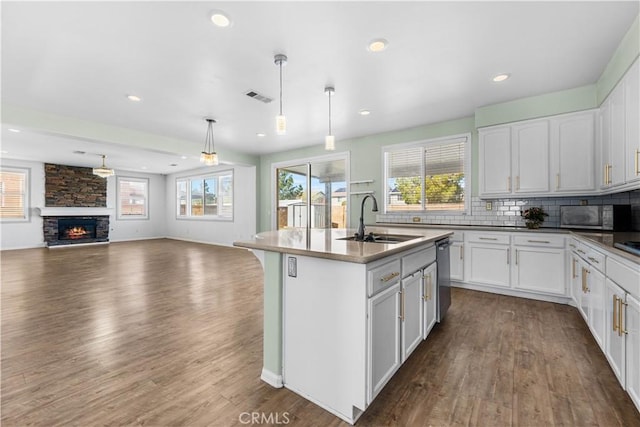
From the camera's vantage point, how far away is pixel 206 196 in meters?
9.62

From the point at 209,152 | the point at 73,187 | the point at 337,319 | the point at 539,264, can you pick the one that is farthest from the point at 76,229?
the point at 539,264

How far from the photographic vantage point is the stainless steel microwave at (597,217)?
3.04m

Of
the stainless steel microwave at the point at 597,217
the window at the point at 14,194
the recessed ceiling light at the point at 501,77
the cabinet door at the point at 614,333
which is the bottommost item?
the cabinet door at the point at 614,333

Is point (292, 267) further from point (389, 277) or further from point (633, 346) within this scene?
point (633, 346)

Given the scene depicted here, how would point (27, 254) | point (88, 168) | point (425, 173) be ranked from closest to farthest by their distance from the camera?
point (425, 173)
point (27, 254)
point (88, 168)

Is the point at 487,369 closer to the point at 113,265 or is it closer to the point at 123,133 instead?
the point at 123,133

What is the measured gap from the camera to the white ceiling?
216 centimetres

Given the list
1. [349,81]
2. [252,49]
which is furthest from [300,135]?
[252,49]

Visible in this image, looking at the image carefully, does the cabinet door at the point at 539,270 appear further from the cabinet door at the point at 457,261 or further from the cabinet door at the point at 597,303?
the cabinet door at the point at 597,303

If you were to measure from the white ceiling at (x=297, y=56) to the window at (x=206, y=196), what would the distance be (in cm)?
431

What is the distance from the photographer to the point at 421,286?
223 cm

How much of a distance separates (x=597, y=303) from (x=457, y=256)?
1886 mm

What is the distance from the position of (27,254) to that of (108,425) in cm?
857

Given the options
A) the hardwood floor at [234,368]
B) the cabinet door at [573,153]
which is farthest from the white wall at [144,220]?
the cabinet door at [573,153]
